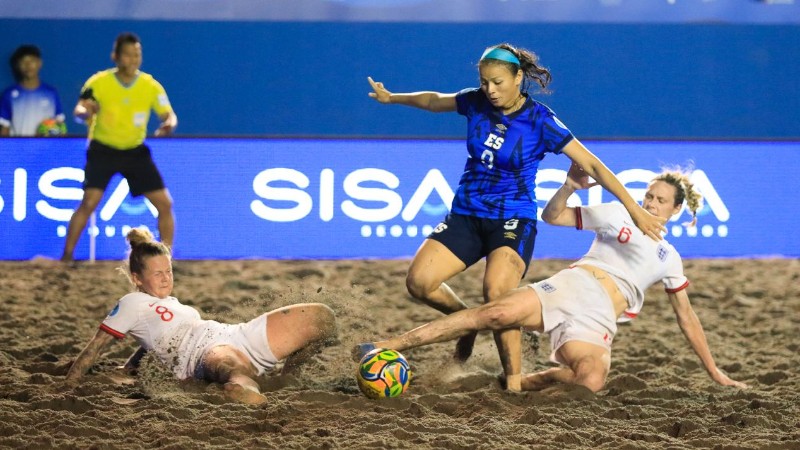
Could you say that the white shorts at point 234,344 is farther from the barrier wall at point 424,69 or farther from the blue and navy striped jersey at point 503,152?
the barrier wall at point 424,69

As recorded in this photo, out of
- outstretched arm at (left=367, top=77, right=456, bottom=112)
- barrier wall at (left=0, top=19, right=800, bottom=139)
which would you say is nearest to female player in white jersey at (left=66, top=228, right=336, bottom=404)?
outstretched arm at (left=367, top=77, right=456, bottom=112)

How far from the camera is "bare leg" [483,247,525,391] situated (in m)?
5.93

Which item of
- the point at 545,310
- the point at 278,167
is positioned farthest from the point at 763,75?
the point at 545,310

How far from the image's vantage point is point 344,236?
1003 cm

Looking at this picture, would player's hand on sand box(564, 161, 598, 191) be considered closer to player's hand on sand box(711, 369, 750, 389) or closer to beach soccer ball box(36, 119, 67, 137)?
player's hand on sand box(711, 369, 750, 389)

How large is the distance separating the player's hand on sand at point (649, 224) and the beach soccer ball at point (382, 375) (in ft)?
4.18

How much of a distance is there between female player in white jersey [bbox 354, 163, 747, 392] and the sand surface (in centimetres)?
20

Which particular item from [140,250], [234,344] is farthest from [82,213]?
[234,344]

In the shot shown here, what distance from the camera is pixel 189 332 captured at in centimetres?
582

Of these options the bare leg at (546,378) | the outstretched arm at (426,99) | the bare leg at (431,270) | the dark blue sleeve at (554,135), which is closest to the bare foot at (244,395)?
the bare leg at (431,270)

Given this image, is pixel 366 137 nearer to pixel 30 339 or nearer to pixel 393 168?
pixel 393 168

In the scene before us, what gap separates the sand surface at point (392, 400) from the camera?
4965 mm

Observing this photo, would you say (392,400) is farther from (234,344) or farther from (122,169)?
(122,169)

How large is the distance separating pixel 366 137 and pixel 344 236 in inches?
33.1
